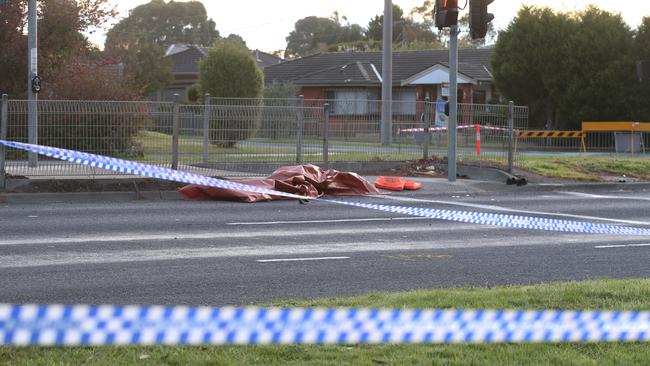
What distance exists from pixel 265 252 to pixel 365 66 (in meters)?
41.2

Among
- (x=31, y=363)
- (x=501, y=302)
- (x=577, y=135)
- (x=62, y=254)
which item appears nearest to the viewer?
(x=31, y=363)

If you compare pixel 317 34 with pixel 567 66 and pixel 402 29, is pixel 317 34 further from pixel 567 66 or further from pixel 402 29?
pixel 567 66

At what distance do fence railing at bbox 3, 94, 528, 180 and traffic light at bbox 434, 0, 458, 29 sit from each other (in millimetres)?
3550

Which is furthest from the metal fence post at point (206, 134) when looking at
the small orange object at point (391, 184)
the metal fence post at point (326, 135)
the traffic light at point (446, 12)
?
the traffic light at point (446, 12)

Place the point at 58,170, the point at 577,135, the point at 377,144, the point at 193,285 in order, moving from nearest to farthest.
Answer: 1. the point at 193,285
2. the point at 58,170
3. the point at 377,144
4. the point at 577,135

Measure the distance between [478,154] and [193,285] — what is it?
1536 cm

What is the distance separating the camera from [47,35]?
24781mm

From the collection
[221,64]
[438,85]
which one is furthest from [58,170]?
[438,85]

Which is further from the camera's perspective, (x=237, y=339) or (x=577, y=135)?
(x=577, y=135)

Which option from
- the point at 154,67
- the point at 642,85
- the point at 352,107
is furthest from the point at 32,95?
the point at 154,67

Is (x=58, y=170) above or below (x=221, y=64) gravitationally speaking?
below

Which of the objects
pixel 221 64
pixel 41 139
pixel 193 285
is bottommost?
pixel 193 285

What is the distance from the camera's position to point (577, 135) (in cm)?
3216

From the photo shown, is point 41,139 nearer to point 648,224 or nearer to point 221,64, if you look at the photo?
point 648,224
